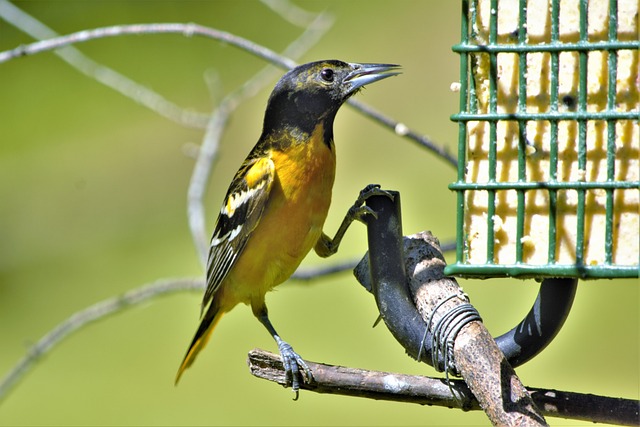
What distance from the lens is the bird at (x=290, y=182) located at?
162 inches

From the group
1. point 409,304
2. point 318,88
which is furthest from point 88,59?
point 409,304

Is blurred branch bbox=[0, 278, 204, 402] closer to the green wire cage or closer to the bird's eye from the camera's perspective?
the bird's eye

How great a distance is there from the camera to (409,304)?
313 centimetres

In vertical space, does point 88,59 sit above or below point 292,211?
above

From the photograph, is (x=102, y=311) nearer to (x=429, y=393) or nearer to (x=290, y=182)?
(x=290, y=182)

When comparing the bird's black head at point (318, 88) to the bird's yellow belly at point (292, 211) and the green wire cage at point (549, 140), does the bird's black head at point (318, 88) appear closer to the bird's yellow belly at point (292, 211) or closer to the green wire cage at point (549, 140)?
the bird's yellow belly at point (292, 211)

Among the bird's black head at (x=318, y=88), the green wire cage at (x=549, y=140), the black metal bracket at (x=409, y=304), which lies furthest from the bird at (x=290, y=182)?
the green wire cage at (x=549, y=140)

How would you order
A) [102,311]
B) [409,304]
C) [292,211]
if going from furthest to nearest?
[102,311]
[292,211]
[409,304]

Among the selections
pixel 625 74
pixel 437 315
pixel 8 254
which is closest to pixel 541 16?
pixel 625 74

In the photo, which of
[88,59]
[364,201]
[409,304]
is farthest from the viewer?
[88,59]

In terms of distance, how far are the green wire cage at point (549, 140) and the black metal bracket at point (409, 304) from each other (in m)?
0.19

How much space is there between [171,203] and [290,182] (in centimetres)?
504

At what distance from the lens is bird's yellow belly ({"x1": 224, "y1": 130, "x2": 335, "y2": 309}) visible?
4.10 meters

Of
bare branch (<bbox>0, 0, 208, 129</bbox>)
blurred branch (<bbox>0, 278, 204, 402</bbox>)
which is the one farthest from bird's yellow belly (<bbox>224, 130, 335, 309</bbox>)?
blurred branch (<bbox>0, 278, 204, 402</bbox>)
